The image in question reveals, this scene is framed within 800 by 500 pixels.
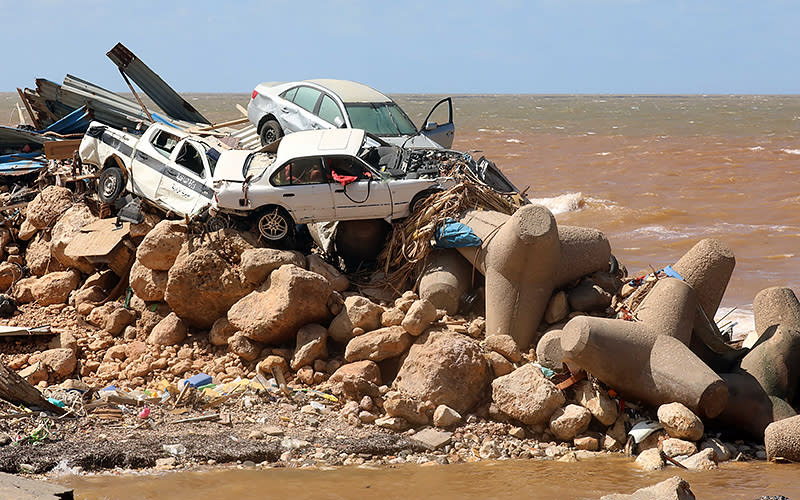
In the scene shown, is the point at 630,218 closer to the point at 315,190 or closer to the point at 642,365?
the point at 315,190

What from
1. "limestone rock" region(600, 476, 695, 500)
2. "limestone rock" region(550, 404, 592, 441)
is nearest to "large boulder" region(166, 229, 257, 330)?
"limestone rock" region(550, 404, 592, 441)

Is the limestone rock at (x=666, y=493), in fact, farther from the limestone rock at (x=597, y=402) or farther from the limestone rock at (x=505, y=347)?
the limestone rock at (x=505, y=347)

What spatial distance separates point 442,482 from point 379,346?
6.96ft

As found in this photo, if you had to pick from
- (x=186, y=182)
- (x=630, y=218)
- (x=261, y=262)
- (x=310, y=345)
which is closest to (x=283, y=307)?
(x=310, y=345)

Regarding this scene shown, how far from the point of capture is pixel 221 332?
1030 centimetres

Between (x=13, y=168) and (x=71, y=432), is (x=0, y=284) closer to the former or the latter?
(x=13, y=168)

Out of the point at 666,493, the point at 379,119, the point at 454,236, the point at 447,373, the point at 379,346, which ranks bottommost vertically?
the point at 666,493

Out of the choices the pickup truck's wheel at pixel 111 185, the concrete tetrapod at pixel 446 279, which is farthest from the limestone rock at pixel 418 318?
the pickup truck's wheel at pixel 111 185

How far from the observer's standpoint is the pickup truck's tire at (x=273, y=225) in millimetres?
10859

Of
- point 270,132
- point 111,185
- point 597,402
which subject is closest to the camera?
point 597,402

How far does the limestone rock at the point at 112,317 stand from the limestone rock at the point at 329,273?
2.56 meters

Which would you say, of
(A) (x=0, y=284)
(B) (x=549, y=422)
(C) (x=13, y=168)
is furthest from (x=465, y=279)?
(C) (x=13, y=168)

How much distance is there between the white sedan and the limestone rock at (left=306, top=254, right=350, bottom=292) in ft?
1.97

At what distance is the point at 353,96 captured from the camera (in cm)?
1470
